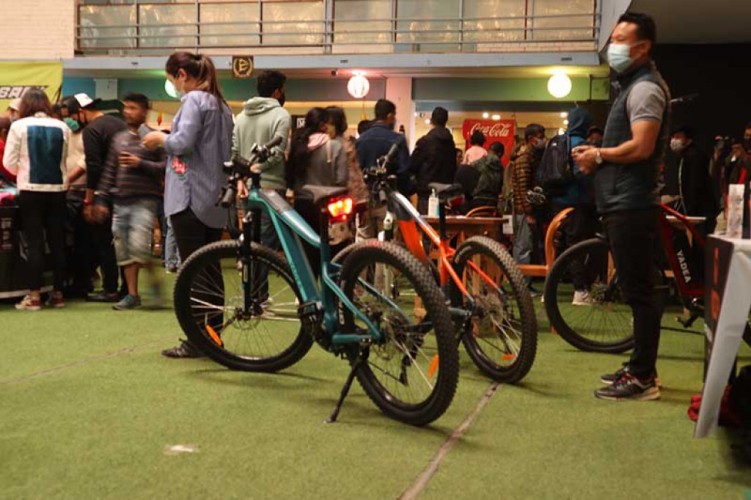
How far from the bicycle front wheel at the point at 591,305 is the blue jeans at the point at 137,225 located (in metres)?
2.95

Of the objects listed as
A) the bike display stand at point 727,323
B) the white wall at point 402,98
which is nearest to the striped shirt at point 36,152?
the bike display stand at point 727,323

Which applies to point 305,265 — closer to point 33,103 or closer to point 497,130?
point 33,103

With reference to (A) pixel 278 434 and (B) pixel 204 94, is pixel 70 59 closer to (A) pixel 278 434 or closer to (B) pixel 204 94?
(B) pixel 204 94

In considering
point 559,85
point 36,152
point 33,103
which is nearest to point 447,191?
point 36,152

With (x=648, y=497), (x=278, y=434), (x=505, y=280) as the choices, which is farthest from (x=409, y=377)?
(x=648, y=497)

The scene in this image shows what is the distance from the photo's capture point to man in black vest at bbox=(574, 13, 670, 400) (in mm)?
3918

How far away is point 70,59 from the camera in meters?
15.5

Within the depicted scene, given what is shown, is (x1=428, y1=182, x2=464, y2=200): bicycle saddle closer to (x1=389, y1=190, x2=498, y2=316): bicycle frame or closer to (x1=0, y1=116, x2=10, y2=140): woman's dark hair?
(x1=389, y1=190, x2=498, y2=316): bicycle frame

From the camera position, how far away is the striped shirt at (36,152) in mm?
6551

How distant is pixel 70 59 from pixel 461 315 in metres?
13.3

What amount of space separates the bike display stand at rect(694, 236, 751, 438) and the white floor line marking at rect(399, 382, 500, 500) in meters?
0.92

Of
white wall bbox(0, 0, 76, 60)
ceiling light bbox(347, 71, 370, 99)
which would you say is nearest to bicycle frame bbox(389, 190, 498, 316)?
ceiling light bbox(347, 71, 370, 99)

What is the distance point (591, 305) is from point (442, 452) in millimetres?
2511

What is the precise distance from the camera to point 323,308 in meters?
3.86
